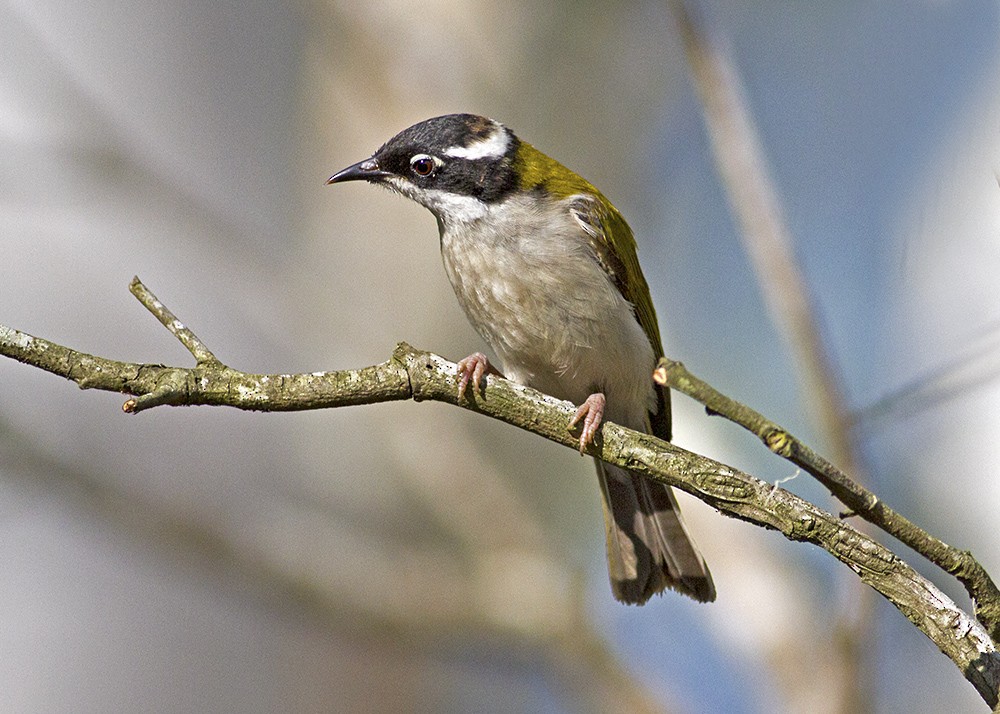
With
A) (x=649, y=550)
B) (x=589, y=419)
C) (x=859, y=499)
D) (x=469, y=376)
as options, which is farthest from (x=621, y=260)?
(x=859, y=499)

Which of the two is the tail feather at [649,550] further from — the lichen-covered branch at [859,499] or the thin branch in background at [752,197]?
the lichen-covered branch at [859,499]

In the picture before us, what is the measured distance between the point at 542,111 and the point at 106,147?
4.21m

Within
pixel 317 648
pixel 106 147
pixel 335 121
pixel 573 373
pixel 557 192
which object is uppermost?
pixel 335 121

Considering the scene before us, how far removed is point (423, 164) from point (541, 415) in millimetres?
2369

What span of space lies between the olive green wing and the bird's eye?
74 centimetres

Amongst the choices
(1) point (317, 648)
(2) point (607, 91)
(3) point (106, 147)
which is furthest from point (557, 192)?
(1) point (317, 648)

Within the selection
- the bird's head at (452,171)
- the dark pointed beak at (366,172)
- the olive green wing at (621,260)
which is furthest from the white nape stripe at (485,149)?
the olive green wing at (621,260)

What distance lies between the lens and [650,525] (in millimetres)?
5629

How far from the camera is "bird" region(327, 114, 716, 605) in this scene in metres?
5.08

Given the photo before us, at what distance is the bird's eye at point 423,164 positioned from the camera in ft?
17.7

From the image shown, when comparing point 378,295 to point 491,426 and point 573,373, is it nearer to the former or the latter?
point 491,426

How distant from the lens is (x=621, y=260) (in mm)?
5383

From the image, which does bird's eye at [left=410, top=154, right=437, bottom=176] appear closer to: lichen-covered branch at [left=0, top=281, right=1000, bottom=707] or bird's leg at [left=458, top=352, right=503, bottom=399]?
bird's leg at [left=458, top=352, right=503, bottom=399]

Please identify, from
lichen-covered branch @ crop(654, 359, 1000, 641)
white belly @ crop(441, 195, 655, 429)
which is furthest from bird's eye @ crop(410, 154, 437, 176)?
lichen-covered branch @ crop(654, 359, 1000, 641)
